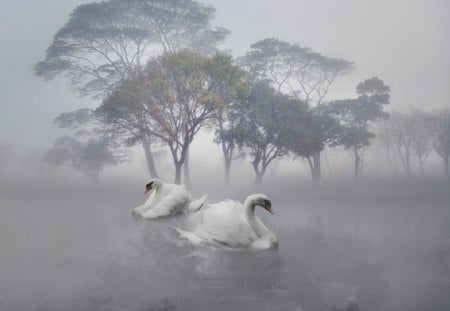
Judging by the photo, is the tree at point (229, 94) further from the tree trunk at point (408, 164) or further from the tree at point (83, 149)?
the tree trunk at point (408, 164)

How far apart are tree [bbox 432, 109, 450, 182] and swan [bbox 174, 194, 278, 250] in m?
17.5

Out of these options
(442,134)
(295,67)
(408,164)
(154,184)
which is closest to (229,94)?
(154,184)

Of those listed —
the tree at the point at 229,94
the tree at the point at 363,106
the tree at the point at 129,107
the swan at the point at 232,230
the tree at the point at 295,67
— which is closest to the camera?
the swan at the point at 232,230

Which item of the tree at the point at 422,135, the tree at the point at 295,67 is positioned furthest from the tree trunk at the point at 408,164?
the tree at the point at 295,67

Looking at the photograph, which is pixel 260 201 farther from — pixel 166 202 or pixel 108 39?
pixel 108 39

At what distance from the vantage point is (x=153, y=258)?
16.6ft

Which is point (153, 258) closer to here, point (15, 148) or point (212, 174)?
point (212, 174)

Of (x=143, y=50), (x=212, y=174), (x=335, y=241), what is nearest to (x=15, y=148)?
(x=143, y=50)

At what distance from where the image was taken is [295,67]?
2080 cm

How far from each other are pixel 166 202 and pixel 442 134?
19.0 m

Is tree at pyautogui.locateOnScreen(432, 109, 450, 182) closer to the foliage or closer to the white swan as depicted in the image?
the foliage

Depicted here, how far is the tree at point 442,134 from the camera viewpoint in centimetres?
1973

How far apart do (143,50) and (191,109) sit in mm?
6255

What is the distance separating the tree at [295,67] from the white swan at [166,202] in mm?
12992
